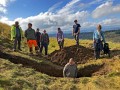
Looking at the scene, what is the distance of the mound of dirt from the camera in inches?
1011

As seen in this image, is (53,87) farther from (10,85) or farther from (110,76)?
(110,76)

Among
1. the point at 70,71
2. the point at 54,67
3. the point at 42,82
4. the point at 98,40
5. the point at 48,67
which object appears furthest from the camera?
the point at 98,40

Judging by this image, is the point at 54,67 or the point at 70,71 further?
the point at 54,67

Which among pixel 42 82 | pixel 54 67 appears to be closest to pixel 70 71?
pixel 42 82

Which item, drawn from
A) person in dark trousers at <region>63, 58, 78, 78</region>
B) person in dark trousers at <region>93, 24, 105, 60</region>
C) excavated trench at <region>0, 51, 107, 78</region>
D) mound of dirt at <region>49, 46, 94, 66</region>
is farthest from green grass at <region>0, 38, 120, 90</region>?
→ mound of dirt at <region>49, 46, 94, 66</region>

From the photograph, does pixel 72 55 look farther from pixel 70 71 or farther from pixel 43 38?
pixel 70 71

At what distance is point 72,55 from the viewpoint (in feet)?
88.1

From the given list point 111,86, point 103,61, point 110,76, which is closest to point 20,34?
point 103,61

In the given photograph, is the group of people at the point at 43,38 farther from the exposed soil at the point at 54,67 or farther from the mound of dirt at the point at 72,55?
the exposed soil at the point at 54,67

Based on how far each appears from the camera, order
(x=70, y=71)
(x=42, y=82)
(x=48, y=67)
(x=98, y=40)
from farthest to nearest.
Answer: (x=98, y=40)
(x=48, y=67)
(x=70, y=71)
(x=42, y=82)

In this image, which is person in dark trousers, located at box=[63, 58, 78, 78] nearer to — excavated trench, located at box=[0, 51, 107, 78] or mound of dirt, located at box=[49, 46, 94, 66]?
excavated trench, located at box=[0, 51, 107, 78]

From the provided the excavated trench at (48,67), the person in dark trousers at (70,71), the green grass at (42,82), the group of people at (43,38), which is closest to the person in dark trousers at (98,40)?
the group of people at (43,38)

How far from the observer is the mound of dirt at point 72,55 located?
25.7 meters

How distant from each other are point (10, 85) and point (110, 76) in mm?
5810
